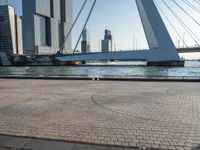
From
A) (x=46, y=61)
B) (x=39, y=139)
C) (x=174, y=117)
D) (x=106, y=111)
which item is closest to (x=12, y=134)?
(x=39, y=139)

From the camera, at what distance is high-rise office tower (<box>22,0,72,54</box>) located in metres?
109

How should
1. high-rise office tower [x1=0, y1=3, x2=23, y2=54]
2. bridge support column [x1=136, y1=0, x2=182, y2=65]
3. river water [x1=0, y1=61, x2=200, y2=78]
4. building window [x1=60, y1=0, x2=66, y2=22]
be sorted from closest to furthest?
1. river water [x1=0, y1=61, x2=200, y2=78]
2. bridge support column [x1=136, y1=0, x2=182, y2=65]
3. high-rise office tower [x1=0, y1=3, x2=23, y2=54]
4. building window [x1=60, y1=0, x2=66, y2=22]

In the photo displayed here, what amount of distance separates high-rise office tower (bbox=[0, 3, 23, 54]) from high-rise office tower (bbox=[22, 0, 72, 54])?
4.87 meters

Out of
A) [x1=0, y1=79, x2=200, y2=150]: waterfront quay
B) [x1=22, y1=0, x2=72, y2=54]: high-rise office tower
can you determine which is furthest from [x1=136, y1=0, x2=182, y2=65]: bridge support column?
[x1=22, y1=0, x2=72, y2=54]: high-rise office tower

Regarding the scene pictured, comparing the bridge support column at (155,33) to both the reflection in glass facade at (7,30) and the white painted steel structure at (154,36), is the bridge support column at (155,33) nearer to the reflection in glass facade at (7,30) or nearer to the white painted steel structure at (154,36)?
the white painted steel structure at (154,36)

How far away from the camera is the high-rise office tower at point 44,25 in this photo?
10929 cm

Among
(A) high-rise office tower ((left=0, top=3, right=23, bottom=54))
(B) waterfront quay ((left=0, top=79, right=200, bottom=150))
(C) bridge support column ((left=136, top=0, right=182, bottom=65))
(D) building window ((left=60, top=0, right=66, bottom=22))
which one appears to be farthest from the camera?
(D) building window ((left=60, top=0, right=66, bottom=22))

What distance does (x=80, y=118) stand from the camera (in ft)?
19.8

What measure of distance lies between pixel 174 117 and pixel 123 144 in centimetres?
226

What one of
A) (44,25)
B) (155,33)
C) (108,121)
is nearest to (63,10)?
(44,25)

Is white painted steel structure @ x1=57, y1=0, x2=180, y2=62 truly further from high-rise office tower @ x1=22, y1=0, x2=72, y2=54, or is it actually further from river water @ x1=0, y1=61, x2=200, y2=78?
high-rise office tower @ x1=22, y1=0, x2=72, y2=54

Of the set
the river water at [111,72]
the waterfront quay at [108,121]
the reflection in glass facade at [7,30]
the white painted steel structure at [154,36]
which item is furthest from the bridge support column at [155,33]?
the reflection in glass facade at [7,30]

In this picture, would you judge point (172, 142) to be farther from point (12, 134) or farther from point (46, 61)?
point (46, 61)

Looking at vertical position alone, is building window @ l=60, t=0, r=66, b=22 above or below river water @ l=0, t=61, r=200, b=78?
above
